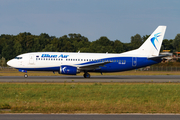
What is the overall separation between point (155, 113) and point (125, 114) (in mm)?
1639

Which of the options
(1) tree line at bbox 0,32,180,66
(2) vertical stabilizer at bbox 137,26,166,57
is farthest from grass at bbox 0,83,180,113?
(1) tree line at bbox 0,32,180,66

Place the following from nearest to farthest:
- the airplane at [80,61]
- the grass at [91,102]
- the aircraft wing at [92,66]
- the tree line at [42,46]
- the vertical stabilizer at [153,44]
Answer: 1. the grass at [91,102]
2. the aircraft wing at [92,66]
3. the airplane at [80,61]
4. the vertical stabilizer at [153,44]
5. the tree line at [42,46]

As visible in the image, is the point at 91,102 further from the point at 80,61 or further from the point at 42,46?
the point at 42,46

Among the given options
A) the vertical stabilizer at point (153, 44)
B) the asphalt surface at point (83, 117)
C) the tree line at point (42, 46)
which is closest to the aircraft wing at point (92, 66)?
the vertical stabilizer at point (153, 44)

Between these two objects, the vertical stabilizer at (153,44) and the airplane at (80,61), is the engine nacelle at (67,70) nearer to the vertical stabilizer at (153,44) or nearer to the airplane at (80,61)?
the airplane at (80,61)

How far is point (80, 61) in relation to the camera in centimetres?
3894

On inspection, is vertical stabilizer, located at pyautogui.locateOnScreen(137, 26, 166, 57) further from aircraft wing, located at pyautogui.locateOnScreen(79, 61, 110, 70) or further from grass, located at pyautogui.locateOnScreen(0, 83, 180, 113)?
grass, located at pyautogui.locateOnScreen(0, 83, 180, 113)

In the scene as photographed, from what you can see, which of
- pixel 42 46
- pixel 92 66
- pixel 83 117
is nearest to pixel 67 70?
pixel 92 66

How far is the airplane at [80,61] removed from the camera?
126 ft

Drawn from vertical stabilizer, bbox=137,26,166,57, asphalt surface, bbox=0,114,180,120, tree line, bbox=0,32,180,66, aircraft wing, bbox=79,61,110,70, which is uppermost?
tree line, bbox=0,32,180,66

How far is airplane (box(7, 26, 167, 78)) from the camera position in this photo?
3828cm

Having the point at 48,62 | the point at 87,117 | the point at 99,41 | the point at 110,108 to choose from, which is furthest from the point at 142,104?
the point at 99,41

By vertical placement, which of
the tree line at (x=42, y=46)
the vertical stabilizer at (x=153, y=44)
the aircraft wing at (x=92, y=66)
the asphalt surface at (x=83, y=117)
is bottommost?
the asphalt surface at (x=83, y=117)

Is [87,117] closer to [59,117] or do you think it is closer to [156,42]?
[59,117]
